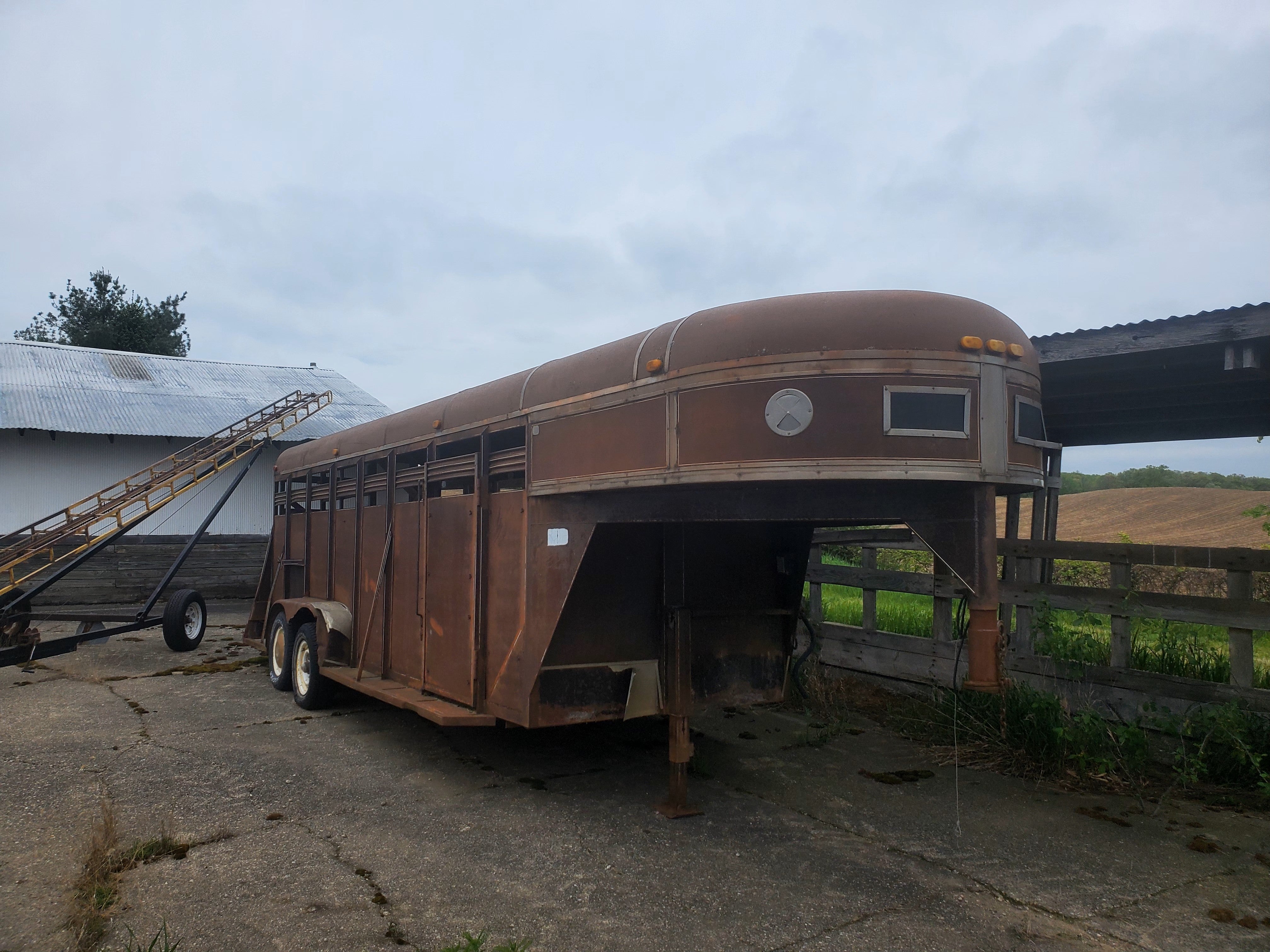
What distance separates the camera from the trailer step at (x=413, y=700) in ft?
19.7

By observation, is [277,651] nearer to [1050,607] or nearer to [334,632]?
[334,632]

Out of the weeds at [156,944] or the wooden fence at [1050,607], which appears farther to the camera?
the wooden fence at [1050,607]

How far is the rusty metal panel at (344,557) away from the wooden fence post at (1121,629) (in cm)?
641

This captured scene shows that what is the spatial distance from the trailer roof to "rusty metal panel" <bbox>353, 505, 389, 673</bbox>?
309 centimetres

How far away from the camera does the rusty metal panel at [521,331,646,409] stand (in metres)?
5.14

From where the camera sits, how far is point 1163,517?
80.8ft

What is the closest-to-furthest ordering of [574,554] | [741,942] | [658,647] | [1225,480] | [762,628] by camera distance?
[741,942]
[574,554]
[658,647]
[762,628]
[1225,480]

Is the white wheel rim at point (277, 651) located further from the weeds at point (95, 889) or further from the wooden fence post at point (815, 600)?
the wooden fence post at point (815, 600)

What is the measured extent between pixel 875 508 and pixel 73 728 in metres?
7.29

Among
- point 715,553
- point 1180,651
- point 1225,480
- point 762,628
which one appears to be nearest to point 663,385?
point 715,553

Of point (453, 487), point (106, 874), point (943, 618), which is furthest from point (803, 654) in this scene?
point (106, 874)

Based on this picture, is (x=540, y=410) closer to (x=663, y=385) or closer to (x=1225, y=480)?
(x=663, y=385)

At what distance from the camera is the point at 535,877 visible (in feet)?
15.1

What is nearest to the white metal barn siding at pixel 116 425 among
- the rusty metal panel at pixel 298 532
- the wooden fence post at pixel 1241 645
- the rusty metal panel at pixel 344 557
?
the rusty metal panel at pixel 298 532
